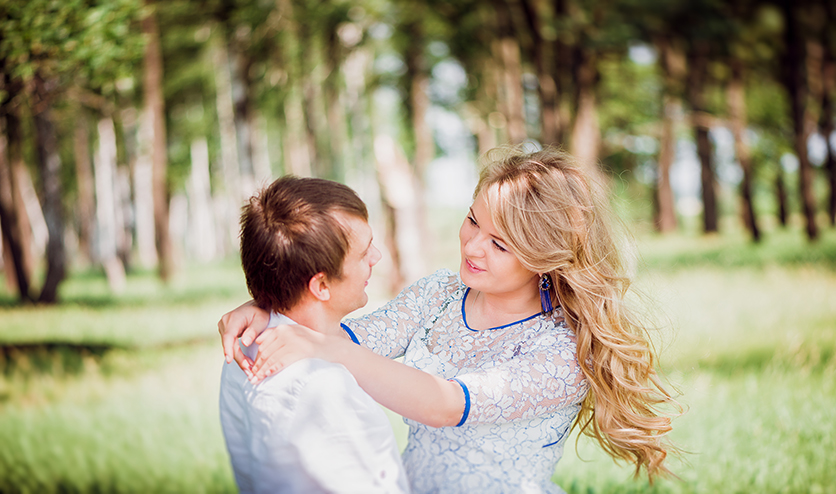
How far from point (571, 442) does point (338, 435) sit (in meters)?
3.92

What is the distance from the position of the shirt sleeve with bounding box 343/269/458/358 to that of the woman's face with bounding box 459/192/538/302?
412 millimetres

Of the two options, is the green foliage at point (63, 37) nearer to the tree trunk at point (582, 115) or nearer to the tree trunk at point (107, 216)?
the tree trunk at point (107, 216)

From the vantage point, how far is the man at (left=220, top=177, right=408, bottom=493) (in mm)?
1757

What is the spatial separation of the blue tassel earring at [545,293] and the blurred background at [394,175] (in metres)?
0.52

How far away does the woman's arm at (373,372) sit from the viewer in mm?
1855

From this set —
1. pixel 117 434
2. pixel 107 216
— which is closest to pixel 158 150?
pixel 107 216

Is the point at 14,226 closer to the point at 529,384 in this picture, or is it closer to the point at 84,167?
the point at 84,167

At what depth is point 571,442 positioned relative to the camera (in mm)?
5098

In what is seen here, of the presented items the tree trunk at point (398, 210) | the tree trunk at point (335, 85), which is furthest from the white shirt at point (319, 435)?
the tree trunk at point (335, 85)

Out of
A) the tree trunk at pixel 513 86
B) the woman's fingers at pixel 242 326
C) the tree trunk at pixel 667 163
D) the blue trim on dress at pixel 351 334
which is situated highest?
the tree trunk at pixel 513 86

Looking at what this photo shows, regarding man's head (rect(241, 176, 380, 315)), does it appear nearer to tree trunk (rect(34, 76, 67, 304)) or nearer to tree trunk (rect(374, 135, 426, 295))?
tree trunk (rect(374, 135, 426, 295))

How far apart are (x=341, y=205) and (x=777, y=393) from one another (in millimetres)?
5066

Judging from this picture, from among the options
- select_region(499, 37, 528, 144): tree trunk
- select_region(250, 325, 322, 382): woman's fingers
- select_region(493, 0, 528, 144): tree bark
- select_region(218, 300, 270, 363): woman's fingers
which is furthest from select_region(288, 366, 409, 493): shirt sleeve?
select_region(499, 37, 528, 144): tree trunk

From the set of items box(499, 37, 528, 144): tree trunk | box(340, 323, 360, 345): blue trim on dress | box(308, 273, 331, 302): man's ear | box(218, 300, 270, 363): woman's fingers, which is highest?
box(499, 37, 528, 144): tree trunk
